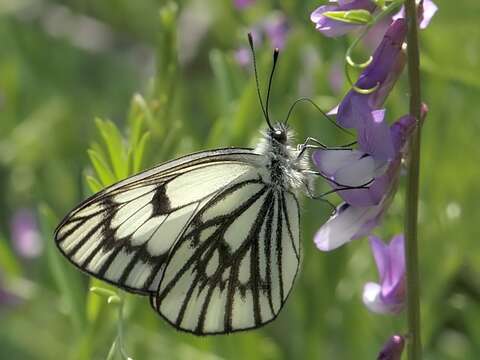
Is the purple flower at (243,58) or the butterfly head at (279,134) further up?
the purple flower at (243,58)

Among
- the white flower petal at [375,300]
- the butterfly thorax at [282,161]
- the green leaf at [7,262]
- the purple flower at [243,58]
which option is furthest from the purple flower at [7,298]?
the white flower petal at [375,300]

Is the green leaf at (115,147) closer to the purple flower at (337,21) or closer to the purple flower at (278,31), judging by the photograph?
the purple flower at (337,21)

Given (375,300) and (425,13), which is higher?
(425,13)

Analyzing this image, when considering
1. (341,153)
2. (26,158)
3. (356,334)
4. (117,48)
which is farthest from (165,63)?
(117,48)

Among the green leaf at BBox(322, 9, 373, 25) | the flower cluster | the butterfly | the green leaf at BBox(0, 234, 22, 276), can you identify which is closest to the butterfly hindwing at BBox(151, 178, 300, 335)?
the butterfly

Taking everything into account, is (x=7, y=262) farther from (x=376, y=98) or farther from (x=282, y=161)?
(x=376, y=98)

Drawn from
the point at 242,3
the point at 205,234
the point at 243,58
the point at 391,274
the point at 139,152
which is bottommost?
the point at 391,274

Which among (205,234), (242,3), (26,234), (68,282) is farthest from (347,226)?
(26,234)
